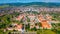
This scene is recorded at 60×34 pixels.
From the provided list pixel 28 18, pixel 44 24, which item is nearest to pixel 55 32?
pixel 44 24

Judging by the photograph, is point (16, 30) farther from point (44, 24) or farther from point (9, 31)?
point (44, 24)

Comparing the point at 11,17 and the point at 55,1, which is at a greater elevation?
the point at 55,1

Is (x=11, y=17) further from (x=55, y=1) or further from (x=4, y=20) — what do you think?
(x=55, y=1)

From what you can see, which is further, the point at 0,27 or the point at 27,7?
the point at 27,7

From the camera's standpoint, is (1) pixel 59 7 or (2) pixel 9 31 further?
(1) pixel 59 7

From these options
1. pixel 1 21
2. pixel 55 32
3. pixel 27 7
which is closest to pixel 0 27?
pixel 1 21

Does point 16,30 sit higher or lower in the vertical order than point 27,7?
lower
